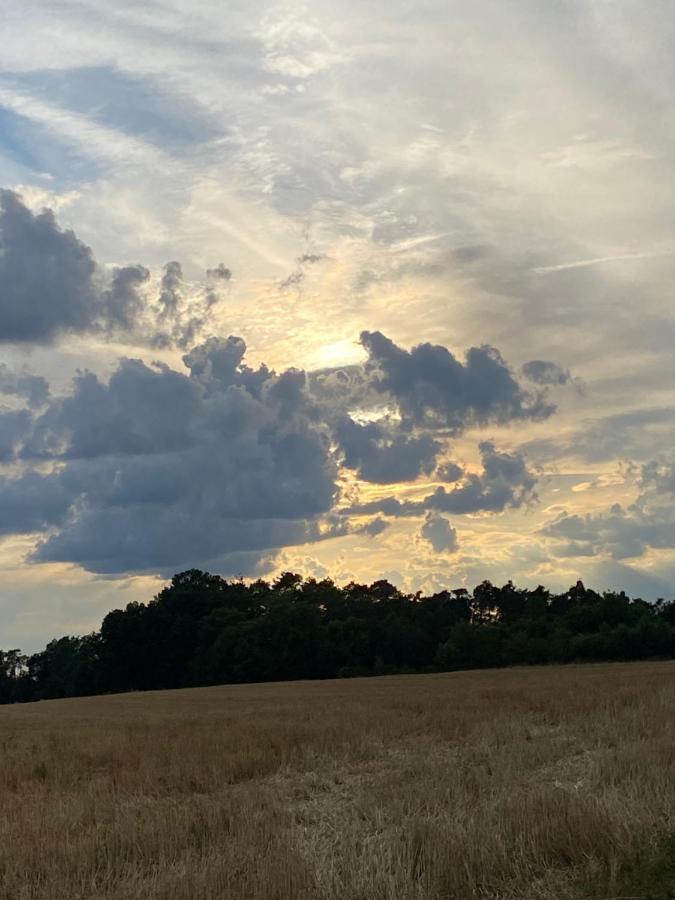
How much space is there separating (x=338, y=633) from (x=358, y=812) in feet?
338

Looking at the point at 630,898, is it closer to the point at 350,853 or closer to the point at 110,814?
the point at 350,853

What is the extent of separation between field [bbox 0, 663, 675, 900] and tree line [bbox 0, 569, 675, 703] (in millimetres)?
74211

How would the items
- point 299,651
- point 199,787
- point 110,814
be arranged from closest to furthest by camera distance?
1. point 110,814
2. point 199,787
3. point 299,651

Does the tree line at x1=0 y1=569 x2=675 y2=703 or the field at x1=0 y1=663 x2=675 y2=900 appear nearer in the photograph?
the field at x1=0 y1=663 x2=675 y2=900

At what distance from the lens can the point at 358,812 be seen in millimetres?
12602

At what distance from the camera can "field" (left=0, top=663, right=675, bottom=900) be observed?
8.93m

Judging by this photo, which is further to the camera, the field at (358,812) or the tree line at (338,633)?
the tree line at (338,633)

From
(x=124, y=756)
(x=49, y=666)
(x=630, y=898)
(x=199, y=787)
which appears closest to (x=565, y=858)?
(x=630, y=898)

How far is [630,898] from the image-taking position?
25.3ft

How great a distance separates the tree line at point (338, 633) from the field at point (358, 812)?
74.2m

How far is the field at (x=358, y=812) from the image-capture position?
29.3 ft

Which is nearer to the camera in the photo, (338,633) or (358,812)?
(358,812)

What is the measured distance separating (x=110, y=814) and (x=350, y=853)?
5102 mm

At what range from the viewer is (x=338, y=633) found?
11431cm
